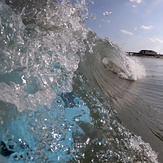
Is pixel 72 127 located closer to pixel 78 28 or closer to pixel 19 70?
pixel 19 70

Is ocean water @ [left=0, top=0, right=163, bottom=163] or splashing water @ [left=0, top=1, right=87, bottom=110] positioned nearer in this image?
ocean water @ [left=0, top=0, right=163, bottom=163]

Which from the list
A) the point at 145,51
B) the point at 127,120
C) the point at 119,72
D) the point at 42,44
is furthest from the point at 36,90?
the point at 145,51

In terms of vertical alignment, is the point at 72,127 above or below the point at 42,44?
below

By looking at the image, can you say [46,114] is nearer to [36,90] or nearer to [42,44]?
[36,90]

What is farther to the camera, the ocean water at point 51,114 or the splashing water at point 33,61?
the splashing water at point 33,61

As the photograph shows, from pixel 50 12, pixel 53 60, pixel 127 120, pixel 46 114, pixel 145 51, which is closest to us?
pixel 46 114

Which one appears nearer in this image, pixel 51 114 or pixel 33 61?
pixel 51 114

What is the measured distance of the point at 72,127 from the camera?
1.68 m

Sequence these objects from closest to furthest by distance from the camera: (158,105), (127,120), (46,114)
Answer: (46,114) < (127,120) < (158,105)

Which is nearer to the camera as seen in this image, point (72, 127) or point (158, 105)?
point (72, 127)

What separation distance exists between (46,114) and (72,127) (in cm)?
24

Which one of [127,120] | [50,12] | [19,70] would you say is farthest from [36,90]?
[50,12]

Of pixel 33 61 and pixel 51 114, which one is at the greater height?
pixel 33 61

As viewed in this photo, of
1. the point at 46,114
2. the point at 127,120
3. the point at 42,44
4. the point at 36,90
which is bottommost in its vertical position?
the point at 127,120
